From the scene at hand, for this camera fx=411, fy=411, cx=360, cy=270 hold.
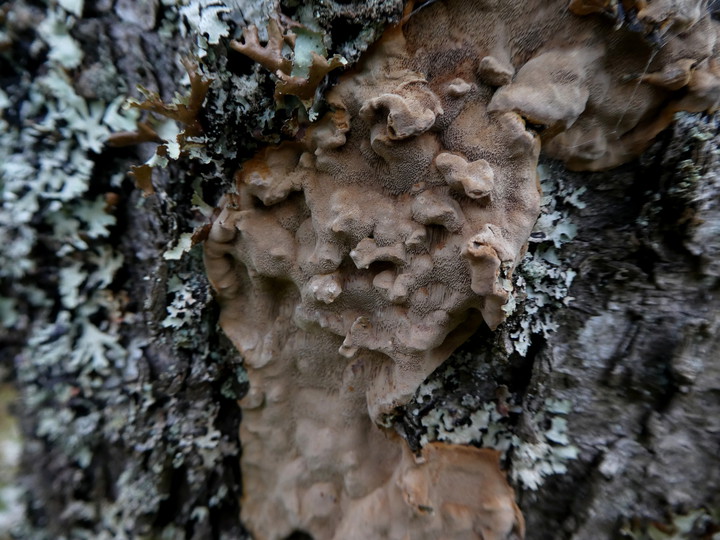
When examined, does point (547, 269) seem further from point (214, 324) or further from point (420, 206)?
point (214, 324)

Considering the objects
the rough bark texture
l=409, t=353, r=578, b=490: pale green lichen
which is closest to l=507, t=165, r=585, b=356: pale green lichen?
the rough bark texture

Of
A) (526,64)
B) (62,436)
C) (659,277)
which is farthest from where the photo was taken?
(62,436)

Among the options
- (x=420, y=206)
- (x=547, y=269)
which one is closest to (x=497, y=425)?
(x=547, y=269)

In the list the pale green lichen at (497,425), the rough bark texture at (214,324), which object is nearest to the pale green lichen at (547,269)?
the rough bark texture at (214,324)

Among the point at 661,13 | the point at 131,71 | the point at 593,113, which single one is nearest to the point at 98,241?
the point at 131,71

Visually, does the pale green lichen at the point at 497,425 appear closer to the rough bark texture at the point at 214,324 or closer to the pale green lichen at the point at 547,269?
the rough bark texture at the point at 214,324

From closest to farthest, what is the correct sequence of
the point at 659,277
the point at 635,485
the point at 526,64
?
the point at 526,64, the point at 659,277, the point at 635,485

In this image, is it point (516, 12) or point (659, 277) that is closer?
point (516, 12)

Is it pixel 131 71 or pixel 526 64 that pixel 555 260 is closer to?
pixel 526 64

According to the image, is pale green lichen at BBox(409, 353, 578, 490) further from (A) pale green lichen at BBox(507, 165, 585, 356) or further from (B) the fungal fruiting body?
(A) pale green lichen at BBox(507, 165, 585, 356)
